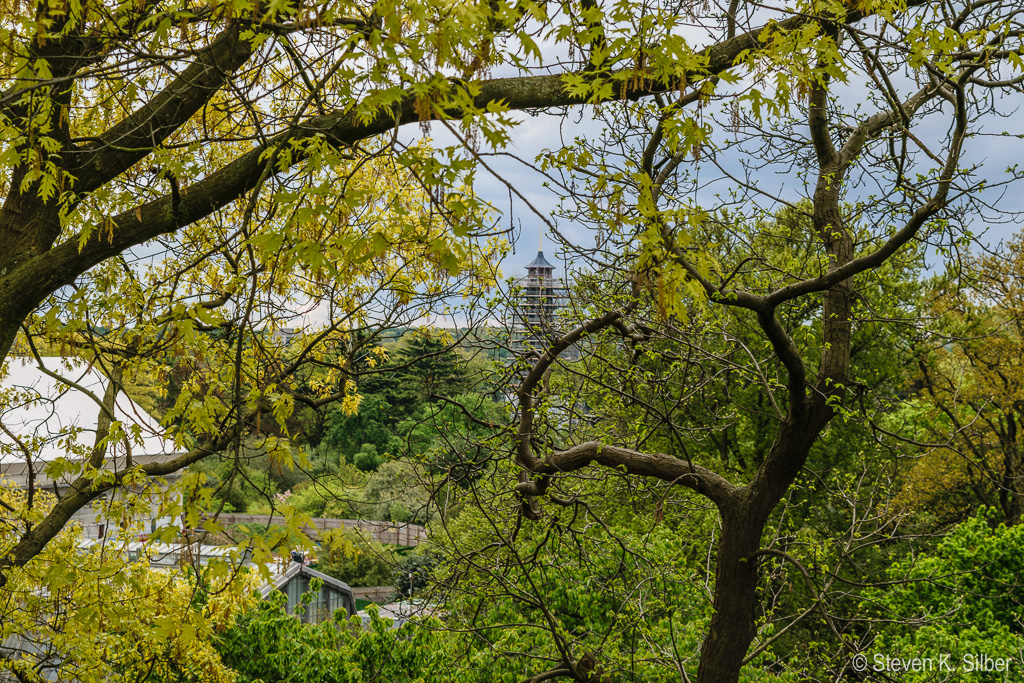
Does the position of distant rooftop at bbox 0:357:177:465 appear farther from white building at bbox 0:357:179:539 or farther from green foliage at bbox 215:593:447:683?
green foliage at bbox 215:593:447:683

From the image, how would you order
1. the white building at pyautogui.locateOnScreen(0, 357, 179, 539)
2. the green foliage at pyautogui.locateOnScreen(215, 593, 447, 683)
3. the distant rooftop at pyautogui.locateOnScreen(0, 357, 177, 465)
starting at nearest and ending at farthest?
the white building at pyautogui.locateOnScreen(0, 357, 179, 539)
the distant rooftop at pyautogui.locateOnScreen(0, 357, 177, 465)
the green foliage at pyautogui.locateOnScreen(215, 593, 447, 683)

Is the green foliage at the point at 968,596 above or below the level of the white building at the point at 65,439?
below

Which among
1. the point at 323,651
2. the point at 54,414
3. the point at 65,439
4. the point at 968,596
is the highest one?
the point at 54,414

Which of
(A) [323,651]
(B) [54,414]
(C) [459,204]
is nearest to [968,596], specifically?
(A) [323,651]

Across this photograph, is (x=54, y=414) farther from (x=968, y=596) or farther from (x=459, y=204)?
(x=968, y=596)

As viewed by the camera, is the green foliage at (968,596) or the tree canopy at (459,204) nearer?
the tree canopy at (459,204)

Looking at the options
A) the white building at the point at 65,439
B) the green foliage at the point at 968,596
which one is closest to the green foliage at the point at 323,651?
the white building at the point at 65,439

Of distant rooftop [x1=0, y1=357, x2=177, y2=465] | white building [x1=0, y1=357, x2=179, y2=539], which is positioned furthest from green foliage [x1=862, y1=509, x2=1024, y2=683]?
distant rooftop [x1=0, y1=357, x2=177, y2=465]

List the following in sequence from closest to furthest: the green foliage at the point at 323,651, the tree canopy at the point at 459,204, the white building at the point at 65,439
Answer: the tree canopy at the point at 459,204 < the white building at the point at 65,439 < the green foliage at the point at 323,651

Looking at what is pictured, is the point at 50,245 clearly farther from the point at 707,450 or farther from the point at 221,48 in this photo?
the point at 707,450

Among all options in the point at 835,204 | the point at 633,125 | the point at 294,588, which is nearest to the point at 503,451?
the point at 633,125

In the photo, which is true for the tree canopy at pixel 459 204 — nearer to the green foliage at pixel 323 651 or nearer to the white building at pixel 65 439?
the white building at pixel 65 439

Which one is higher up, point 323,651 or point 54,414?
point 54,414

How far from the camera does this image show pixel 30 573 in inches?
221
